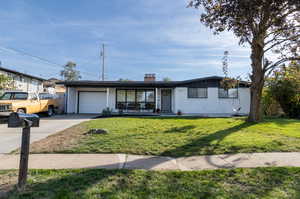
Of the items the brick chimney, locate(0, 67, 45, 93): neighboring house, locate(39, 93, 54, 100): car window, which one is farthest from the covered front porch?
locate(0, 67, 45, 93): neighboring house

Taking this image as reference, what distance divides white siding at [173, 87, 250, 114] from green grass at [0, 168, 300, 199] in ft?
42.3

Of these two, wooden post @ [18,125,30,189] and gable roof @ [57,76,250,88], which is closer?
wooden post @ [18,125,30,189]

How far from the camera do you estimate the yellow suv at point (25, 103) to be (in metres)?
9.97

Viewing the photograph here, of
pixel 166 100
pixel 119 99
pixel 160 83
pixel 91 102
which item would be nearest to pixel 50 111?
pixel 91 102

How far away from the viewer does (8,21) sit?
45.2 ft

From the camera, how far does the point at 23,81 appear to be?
2566 centimetres

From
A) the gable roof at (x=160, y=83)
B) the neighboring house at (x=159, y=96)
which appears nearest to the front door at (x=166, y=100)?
the neighboring house at (x=159, y=96)

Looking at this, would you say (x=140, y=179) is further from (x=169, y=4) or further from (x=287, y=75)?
(x=287, y=75)

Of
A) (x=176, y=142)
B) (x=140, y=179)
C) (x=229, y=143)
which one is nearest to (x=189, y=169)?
(x=140, y=179)

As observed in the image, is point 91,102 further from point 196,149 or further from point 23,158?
point 23,158

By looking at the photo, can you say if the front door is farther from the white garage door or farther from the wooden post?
the wooden post

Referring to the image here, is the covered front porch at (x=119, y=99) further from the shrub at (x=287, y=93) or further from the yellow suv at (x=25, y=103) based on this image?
the shrub at (x=287, y=93)

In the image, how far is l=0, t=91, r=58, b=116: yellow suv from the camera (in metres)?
9.97

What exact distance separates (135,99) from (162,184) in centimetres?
1481
